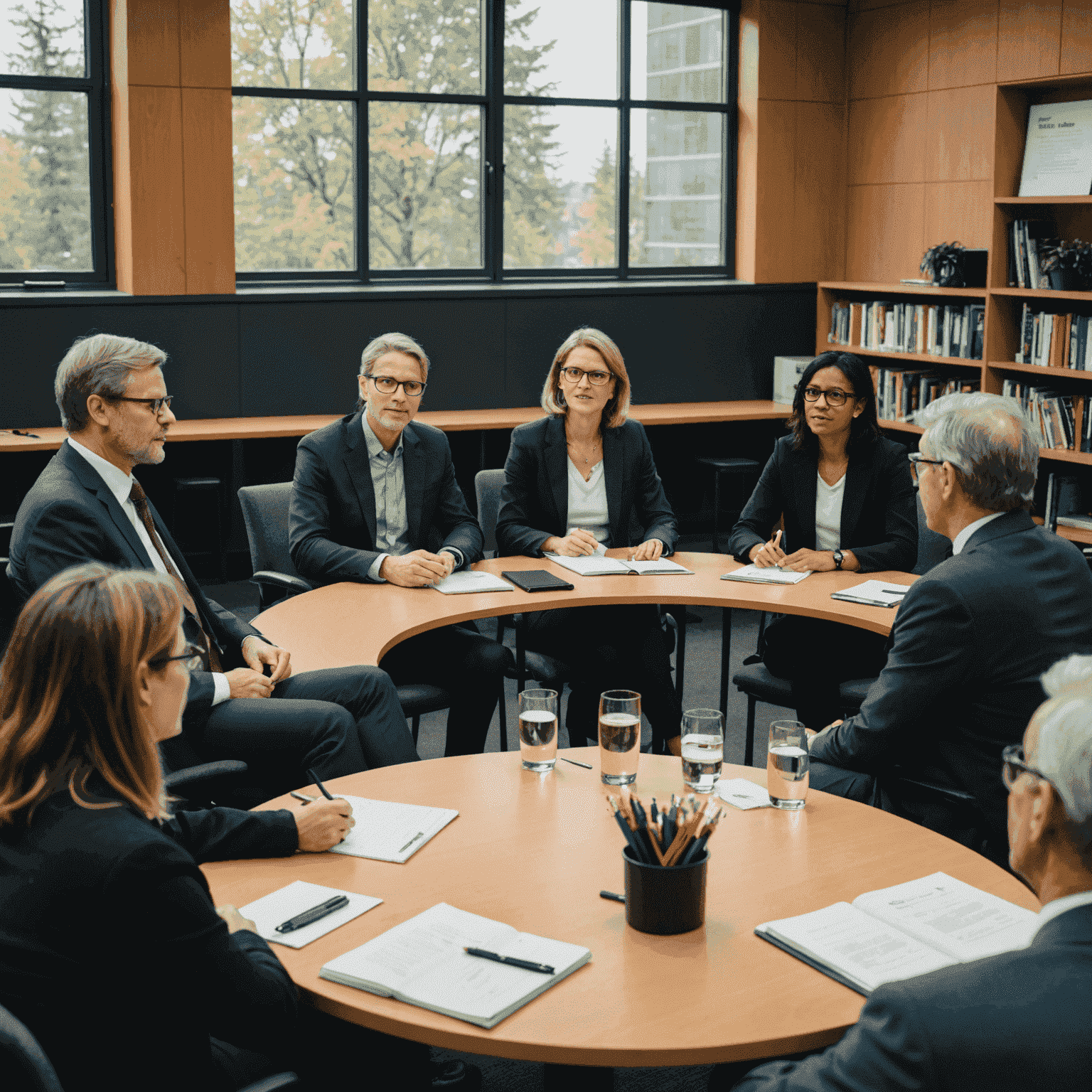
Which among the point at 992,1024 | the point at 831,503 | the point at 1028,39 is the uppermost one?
the point at 1028,39

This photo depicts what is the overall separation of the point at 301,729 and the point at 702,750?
40.1 inches

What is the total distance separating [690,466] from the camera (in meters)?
7.71

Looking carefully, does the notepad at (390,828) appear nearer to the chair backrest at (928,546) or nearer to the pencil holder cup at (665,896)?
the pencil holder cup at (665,896)

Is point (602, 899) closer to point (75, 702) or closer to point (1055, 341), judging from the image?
point (75, 702)

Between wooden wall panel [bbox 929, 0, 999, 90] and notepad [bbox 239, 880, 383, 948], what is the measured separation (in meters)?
6.44

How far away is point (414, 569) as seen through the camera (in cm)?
363

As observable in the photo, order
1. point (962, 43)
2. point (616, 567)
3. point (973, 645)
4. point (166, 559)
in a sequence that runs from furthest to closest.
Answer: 1. point (962, 43)
2. point (616, 567)
3. point (166, 559)
4. point (973, 645)

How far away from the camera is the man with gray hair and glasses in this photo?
7.87ft

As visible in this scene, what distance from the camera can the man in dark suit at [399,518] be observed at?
146 inches

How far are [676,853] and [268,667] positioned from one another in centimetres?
156

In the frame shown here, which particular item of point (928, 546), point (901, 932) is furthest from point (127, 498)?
point (928, 546)

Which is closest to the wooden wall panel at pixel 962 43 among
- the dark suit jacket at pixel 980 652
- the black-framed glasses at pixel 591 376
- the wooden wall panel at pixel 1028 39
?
the wooden wall panel at pixel 1028 39

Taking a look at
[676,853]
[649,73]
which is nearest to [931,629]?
[676,853]

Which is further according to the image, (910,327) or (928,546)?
(910,327)
